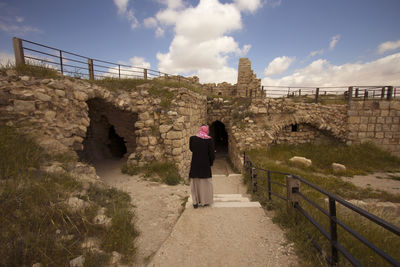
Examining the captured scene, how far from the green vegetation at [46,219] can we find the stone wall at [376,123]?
13.7 meters

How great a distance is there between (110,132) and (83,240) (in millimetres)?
8395

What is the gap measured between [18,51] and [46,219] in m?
5.18

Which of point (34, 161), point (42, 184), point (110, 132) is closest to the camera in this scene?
point (42, 184)

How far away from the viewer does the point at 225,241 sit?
2609 millimetres

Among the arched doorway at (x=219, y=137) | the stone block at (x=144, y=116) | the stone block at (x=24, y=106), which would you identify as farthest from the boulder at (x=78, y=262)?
the arched doorway at (x=219, y=137)

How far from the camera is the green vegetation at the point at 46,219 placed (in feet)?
6.53

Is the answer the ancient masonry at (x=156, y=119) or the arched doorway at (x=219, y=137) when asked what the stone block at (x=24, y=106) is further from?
the arched doorway at (x=219, y=137)

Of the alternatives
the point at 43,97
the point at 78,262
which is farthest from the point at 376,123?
the point at 43,97

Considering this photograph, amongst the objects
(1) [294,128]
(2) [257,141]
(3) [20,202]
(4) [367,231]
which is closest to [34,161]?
(3) [20,202]

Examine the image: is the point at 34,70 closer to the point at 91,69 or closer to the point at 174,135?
the point at 91,69

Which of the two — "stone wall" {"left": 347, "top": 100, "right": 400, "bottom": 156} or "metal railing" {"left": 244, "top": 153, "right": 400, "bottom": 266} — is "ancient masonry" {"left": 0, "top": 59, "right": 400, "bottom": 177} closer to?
"stone wall" {"left": 347, "top": 100, "right": 400, "bottom": 156}

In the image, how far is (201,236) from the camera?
9.04 feet

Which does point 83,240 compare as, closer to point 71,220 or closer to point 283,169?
point 71,220

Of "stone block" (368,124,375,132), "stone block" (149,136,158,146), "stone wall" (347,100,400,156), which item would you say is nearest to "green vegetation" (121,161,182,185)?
"stone block" (149,136,158,146)
